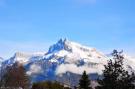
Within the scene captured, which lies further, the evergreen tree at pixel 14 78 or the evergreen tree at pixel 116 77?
the evergreen tree at pixel 14 78

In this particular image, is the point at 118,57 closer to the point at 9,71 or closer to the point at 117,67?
the point at 117,67

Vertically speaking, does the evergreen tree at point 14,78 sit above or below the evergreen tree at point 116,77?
above

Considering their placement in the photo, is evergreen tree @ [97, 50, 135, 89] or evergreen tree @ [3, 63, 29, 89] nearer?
evergreen tree @ [97, 50, 135, 89]

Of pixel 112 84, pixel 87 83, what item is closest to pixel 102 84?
pixel 112 84

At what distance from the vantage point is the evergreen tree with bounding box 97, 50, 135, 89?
42688 millimetres

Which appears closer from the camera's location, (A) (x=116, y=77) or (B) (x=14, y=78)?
(A) (x=116, y=77)

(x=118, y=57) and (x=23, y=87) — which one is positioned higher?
(x=23, y=87)

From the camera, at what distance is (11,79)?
17088 cm

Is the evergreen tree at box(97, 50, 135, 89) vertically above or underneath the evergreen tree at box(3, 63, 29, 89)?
underneath

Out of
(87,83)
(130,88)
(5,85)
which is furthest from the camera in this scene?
(5,85)

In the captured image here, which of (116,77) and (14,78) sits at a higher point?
(14,78)

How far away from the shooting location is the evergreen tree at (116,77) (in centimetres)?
4269

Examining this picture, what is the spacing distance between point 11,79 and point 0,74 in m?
6.29

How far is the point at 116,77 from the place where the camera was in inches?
1706
